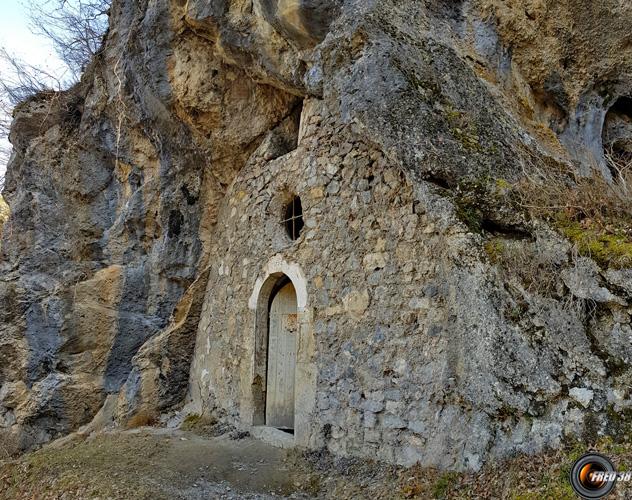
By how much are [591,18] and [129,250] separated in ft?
24.5

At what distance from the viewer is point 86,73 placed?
36.6ft

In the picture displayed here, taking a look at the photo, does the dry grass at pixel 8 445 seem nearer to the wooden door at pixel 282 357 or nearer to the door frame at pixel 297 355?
the door frame at pixel 297 355

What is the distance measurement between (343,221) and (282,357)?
218cm

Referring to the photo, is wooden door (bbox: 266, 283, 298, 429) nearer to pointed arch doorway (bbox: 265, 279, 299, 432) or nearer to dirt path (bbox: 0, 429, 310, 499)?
pointed arch doorway (bbox: 265, 279, 299, 432)

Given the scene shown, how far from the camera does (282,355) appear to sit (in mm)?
7484

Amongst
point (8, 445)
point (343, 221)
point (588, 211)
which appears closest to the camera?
point (588, 211)

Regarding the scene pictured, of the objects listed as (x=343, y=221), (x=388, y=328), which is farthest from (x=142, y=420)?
(x=388, y=328)

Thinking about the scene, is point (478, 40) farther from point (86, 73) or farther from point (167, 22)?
point (86, 73)

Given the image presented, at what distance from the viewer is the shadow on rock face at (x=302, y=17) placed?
6.88m

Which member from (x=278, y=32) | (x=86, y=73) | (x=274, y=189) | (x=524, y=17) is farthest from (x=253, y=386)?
(x=86, y=73)

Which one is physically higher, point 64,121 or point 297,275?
point 64,121

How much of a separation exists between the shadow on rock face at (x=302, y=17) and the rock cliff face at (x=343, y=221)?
1.0 inches

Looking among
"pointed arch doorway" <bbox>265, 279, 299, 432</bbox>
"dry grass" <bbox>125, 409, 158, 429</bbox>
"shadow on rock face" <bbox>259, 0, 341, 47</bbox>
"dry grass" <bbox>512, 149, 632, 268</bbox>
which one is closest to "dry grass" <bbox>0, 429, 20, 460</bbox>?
"dry grass" <bbox>125, 409, 158, 429</bbox>

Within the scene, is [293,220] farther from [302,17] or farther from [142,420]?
[142,420]
